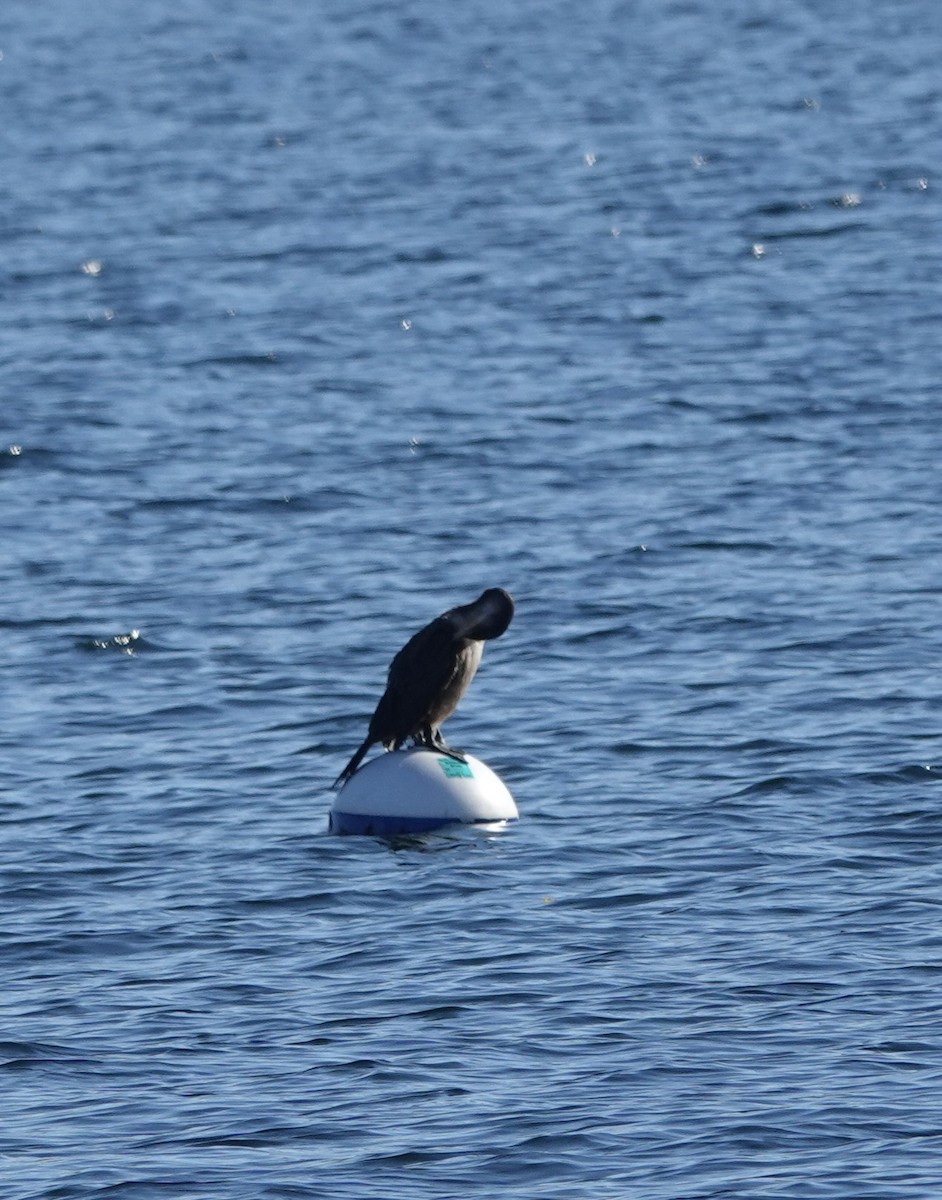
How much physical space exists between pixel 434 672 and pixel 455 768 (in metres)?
0.67

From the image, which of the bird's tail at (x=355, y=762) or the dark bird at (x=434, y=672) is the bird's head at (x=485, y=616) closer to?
the dark bird at (x=434, y=672)

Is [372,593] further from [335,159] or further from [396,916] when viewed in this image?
[335,159]

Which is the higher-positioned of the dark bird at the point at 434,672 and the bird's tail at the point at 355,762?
the dark bird at the point at 434,672

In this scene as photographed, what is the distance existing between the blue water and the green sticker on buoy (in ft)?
1.40

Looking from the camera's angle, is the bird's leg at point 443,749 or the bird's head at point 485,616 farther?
the bird's leg at point 443,749

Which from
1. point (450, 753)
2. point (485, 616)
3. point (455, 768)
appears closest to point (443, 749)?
point (450, 753)

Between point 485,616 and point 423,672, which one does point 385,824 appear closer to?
point 423,672

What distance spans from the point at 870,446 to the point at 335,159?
26.8m

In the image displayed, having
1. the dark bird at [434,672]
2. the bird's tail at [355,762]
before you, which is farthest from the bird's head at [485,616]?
the bird's tail at [355,762]

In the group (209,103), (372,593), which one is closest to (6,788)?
(372,593)

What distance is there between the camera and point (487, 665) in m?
22.5

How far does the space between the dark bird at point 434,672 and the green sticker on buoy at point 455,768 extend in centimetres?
9

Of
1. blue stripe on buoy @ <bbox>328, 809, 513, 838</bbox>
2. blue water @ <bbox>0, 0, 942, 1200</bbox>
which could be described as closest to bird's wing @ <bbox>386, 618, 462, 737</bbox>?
blue stripe on buoy @ <bbox>328, 809, 513, 838</bbox>

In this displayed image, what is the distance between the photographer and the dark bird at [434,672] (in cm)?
1748
